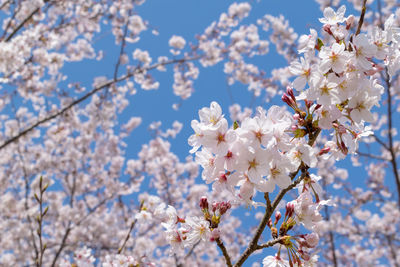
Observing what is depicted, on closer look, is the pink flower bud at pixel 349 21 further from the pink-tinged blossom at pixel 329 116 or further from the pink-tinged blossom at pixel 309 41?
the pink-tinged blossom at pixel 329 116

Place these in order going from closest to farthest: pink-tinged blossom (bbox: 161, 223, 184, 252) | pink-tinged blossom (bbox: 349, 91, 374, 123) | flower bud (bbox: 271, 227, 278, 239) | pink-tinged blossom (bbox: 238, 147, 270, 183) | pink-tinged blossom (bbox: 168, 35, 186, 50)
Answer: pink-tinged blossom (bbox: 238, 147, 270, 183)
pink-tinged blossom (bbox: 349, 91, 374, 123)
flower bud (bbox: 271, 227, 278, 239)
pink-tinged blossom (bbox: 161, 223, 184, 252)
pink-tinged blossom (bbox: 168, 35, 186, 50)

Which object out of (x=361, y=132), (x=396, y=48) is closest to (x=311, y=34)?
(x=396, y=48)

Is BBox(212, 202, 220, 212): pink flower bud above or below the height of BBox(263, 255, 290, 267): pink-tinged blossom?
above

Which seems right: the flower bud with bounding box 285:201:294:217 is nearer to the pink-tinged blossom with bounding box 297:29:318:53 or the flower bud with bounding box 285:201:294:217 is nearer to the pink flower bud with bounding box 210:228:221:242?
the pink flower bud with bounding box 210:228:221:242

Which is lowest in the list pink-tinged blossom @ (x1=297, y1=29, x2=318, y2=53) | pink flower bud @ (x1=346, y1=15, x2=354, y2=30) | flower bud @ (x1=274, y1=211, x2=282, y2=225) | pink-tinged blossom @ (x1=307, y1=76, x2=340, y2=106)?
flower bud @ (x1=274, y1=211, x2=282, y2=225)

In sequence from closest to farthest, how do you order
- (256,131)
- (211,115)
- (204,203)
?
(256,131), (211,115), (204,203)

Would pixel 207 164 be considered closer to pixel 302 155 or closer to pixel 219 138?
pixel 219 138

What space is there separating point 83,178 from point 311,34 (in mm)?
9513

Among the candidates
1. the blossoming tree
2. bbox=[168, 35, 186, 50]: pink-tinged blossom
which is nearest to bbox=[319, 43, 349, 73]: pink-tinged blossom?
the blossoming tree

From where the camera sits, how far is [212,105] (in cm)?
123

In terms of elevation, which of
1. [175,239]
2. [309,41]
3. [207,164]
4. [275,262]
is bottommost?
[275,262]

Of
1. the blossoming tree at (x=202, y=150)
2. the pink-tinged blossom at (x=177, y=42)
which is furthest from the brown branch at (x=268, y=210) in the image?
the pink-tinged blossom at (x=177, y=42)

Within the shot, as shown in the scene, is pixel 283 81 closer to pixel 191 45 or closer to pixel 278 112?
pixel 191 45

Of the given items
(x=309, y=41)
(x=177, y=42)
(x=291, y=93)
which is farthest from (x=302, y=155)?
(x=177, y=42)
